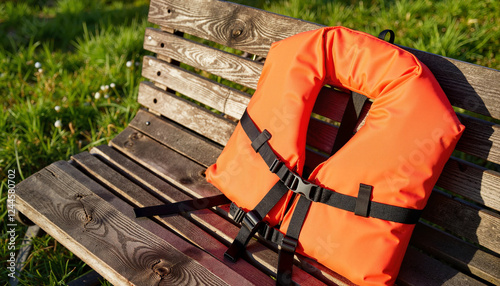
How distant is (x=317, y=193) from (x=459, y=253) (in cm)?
75

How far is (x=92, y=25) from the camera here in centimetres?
502

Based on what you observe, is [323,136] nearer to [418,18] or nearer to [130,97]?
[130,97]

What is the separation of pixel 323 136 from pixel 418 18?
7.86ft

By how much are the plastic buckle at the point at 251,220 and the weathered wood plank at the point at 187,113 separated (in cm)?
64

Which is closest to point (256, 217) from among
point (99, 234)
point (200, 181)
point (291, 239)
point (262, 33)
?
point (291, 239)

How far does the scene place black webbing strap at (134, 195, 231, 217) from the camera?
191cm

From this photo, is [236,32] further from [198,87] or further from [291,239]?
[291,239]

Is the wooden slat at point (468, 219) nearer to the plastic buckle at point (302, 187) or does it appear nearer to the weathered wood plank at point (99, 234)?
the plastic buckle at point (302, 187)

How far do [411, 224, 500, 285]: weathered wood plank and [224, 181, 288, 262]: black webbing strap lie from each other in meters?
0.73

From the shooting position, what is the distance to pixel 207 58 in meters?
2.37

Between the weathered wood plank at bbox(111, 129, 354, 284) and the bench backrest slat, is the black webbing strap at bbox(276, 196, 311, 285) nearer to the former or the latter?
the weathered wood plank at bbox(111, 129, 354, 284)

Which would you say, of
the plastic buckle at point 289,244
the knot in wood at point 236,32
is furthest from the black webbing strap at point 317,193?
the knot in wood at point 236,32

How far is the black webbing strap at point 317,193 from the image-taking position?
1524mm

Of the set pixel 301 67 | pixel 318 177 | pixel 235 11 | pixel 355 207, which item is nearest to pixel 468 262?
pixel 355 207
